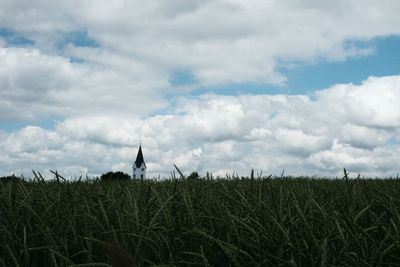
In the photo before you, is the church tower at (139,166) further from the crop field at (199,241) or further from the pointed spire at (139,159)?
the crop field at (199,241)

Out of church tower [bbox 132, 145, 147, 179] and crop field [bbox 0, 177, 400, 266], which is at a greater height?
church tower [bbox 132, 145, 147, 179]

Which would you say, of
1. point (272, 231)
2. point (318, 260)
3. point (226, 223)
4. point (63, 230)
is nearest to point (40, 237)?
point (63, 230)

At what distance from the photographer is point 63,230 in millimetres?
2895

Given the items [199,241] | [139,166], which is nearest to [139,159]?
[139,166]

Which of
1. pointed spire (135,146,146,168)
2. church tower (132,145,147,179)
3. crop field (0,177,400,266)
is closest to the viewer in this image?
crop field (0,177,400,266)

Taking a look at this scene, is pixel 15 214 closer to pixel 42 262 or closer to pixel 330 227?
pixel 42 262

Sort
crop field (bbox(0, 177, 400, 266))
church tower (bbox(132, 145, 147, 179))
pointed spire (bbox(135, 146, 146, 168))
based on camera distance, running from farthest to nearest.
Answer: church tower (bbox(132, 145, 147, 179)) → pointed spire (bbox(135, 146, 146, 168)) → crop field (bbox(0, 177, 400, 266))

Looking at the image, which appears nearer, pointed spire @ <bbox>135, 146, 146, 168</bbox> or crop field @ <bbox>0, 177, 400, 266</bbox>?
crop field @ <bbox>0, 177, 400, 266</bbox>

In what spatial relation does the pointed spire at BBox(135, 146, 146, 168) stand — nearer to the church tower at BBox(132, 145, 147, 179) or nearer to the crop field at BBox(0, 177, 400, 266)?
the church tower at BBox(132, 145, 147, 179)

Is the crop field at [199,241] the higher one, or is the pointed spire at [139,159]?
the pointed spire at [139,159]

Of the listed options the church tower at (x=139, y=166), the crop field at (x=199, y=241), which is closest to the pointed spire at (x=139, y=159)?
the church tower at (x=139, y=166)

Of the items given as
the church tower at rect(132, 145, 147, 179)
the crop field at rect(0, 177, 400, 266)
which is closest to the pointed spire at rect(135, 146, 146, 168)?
the church tower at rect(132, 145, 147, 179)

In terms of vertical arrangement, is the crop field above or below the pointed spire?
below

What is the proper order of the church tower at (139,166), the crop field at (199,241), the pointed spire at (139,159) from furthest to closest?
1. the church tower at (139,166)
2. the pointed spire at (139,159)
3. the crop field at (199,241)
